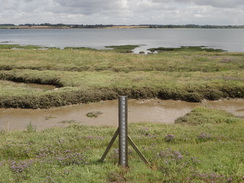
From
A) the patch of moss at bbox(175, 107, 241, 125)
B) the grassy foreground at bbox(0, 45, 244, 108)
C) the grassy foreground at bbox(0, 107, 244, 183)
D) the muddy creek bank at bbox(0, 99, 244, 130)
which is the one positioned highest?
the grassy foreground at bbox(0, 45, 244, 108)

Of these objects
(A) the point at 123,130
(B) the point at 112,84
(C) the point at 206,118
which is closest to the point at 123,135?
(A) the point at 123,130

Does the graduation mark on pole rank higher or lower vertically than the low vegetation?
higher

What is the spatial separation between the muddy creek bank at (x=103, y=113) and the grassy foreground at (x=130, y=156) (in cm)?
424

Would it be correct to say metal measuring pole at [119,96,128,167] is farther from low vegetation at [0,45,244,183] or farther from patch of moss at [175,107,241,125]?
patch of moss at [175,107,241,125]

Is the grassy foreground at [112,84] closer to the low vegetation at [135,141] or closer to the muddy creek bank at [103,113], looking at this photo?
the low vegetation at [135,141]

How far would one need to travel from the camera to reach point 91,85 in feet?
81.7

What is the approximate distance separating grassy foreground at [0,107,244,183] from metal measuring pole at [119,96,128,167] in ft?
1.14

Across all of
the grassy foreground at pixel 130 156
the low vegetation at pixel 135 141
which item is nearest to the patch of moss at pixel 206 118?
the low vegetation at pixel 135 141

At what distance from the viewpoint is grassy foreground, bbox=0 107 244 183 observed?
834 cm

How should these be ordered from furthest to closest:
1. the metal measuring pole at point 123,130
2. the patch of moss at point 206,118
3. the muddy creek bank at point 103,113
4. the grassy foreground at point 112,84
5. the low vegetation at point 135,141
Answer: the grassy foreground at point 112,84
the muddy creek bank at point 103,113
the patch of moss at point 206,118
the low vegetation at point 135,141
the metal measuring pole at point 123,130

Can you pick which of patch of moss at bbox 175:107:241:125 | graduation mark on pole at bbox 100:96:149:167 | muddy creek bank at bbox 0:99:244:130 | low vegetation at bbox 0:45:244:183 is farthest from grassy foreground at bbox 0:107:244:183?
muddy creek bank at bbox 0:99:244:130

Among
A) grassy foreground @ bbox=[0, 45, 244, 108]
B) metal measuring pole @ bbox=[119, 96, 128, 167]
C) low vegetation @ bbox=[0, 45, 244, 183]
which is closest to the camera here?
metal measuring pole @ bbox=[119, 96, 128, 167]

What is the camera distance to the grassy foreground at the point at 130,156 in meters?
8.34

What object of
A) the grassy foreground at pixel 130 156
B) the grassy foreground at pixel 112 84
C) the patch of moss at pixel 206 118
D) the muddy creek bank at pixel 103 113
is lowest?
the muddy creek bank at pixel 103 113
